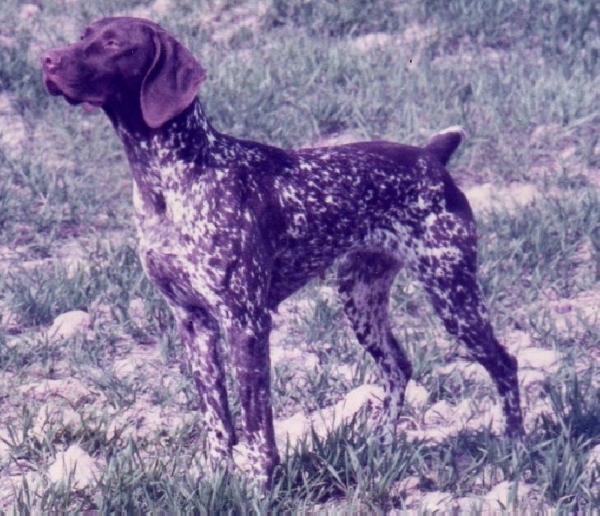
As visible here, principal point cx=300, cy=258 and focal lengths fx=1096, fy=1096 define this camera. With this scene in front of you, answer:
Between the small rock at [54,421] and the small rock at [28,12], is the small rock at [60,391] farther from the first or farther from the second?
the small rock at [28,12]

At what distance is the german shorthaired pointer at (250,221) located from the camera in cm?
405

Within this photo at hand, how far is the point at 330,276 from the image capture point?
6.75 m

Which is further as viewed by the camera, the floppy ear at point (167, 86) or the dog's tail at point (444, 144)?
the dog's tail at point (444, 144)

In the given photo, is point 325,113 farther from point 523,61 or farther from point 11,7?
point 11,7

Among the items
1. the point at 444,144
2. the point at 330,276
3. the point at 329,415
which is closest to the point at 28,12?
the point at 330,276

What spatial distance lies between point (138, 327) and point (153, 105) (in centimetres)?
213

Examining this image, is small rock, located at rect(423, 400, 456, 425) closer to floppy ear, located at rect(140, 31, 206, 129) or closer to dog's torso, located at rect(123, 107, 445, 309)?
dog's torso, located at rect(123, 107, 445, 309)

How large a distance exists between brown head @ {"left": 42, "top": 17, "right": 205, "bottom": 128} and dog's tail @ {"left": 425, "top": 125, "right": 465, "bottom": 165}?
1.39 m

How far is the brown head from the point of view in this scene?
3.97 metres

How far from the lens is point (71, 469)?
13.5 ft

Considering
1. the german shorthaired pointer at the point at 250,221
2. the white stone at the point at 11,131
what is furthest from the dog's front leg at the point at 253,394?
the white stone at the point at 11,131

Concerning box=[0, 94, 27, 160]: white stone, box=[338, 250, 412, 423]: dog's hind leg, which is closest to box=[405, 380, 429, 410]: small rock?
box=[338, 250, 412, 423]: dog's hind leg

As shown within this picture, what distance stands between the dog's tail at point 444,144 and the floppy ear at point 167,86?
4.55ft

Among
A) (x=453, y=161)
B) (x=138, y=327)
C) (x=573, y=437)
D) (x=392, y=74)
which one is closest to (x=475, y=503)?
(x=573, y=437)
